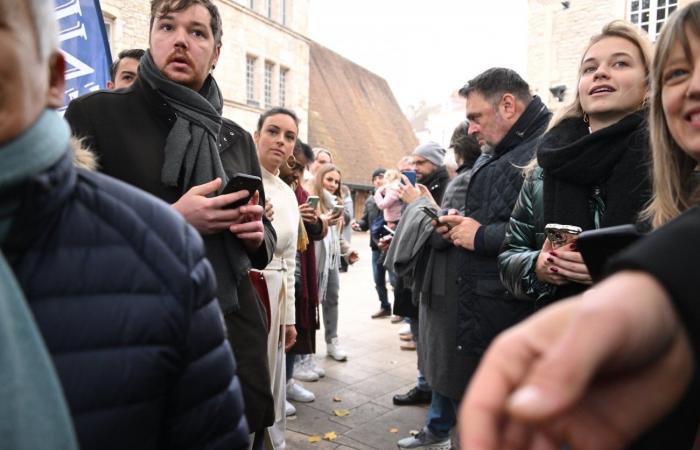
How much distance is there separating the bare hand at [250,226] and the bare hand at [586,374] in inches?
63.5

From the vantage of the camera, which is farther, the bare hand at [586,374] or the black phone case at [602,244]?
the black phone case at [602,244]

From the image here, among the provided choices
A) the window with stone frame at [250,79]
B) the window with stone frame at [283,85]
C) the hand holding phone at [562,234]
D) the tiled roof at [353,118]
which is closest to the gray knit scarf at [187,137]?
the hand holding phone at [562,234]

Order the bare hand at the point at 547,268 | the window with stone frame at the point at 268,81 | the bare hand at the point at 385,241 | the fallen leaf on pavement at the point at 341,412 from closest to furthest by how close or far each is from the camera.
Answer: the bare hand at the point at 547,268 < the fallen leaf on pavement at the point at 341,412 < the bare hand at the point at 385,241 < the window with stone frame at the point at 268,81

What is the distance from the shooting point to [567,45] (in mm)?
18922

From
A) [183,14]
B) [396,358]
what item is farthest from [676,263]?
[396,358]

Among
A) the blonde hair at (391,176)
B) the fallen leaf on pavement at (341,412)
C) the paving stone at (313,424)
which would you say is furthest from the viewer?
the blonde hair at (391,176)

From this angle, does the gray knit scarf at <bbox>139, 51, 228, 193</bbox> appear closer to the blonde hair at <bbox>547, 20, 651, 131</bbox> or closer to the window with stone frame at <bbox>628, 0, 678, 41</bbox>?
the blonde hair at <bbox>547, 20, 651, 131</bbox>

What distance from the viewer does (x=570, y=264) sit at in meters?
2.08

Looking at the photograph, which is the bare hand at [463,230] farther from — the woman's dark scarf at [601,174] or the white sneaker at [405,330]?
the white sneaker at [405,330]

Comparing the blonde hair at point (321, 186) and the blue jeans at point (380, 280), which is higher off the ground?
the blonde hair at point (321, 186)

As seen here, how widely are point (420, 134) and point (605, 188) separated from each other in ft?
192

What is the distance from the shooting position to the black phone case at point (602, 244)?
109 cm

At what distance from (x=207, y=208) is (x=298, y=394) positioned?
3199mm

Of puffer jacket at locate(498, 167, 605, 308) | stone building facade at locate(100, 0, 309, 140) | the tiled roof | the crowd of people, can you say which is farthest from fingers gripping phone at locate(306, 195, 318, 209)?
the tiled roof
